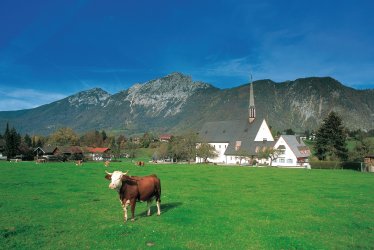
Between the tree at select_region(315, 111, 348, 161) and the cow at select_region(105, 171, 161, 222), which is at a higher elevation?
the tree at select_region(315, 111, 348, 161)

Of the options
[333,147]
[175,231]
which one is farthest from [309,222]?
[333,147]

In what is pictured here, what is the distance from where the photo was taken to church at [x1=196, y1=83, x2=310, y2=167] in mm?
98875

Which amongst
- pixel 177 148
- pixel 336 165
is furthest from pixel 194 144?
pixel 336 165

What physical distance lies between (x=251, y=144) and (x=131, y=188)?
98400 mm

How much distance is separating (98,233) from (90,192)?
44.3 ft

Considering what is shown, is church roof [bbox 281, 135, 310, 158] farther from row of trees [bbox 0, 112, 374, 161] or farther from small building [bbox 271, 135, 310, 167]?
row of trees [bbox 0, 112, 374, 161]

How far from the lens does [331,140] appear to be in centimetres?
8338

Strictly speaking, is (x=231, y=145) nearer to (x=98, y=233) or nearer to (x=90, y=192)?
(x=90, y=192)

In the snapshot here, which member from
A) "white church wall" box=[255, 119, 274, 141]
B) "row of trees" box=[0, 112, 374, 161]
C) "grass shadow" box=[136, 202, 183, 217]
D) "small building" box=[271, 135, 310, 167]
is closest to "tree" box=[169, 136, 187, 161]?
"row of trees" box=[0, 112, 374, 161]

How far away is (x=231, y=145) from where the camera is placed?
120812 mm

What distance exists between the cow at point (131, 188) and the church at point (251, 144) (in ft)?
264

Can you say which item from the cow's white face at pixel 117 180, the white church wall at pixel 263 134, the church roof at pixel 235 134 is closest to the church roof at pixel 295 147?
the church roof at pixel 235 134

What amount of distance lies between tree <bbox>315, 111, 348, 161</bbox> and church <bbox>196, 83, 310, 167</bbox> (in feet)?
24.9

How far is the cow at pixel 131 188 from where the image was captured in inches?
634
